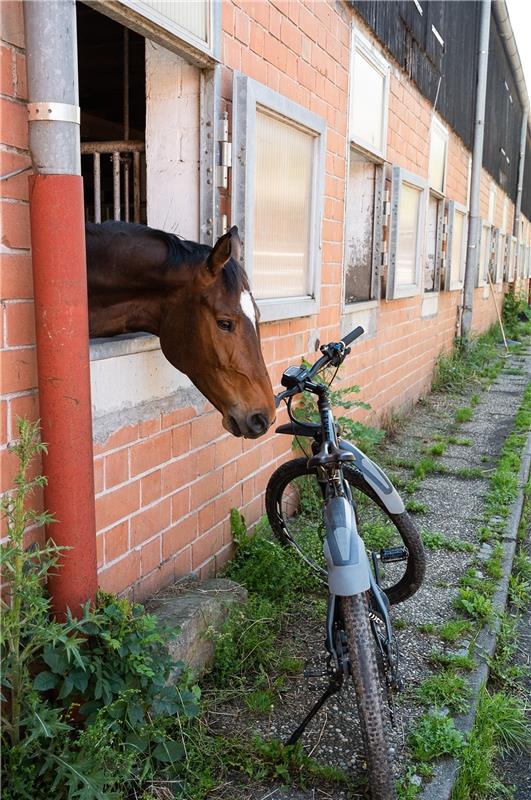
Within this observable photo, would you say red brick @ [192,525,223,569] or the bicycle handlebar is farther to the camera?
red brick @ [192,525,223,569]

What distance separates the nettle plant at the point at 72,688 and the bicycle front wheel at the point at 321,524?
107 cm

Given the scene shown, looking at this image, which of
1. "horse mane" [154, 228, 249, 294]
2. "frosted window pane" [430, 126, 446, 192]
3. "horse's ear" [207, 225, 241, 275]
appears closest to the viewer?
"horse's ear" [207, 225, 241, 275]

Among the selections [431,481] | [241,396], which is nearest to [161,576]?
[241,396]

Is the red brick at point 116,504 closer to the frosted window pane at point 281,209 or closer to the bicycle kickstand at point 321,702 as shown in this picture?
the bicycle kickstand at point 321,702

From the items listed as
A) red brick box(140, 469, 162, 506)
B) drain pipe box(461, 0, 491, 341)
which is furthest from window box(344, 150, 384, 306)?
drain pipe box(461, 0, 491, 341)

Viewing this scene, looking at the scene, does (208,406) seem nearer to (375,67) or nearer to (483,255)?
(375,67)

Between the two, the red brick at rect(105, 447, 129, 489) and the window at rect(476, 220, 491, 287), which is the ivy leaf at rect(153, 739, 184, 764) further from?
the window at rect(476, 220, 491, 287)

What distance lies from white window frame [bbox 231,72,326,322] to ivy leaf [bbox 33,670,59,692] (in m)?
2.33

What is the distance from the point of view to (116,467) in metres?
2.95

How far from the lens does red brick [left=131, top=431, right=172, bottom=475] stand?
10.2 ft

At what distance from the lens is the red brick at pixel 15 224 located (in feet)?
7.02

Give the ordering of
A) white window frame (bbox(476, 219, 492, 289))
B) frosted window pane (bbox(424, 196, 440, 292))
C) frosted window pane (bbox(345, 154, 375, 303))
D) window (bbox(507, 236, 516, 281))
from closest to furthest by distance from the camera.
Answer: frosted window pane (bbox(345, 154, 375, 303)) → frosted window pane (bbox(424, 196, 440, 292)) → white window frame (bbox(476, 219, 492, 289)) → window (bbox(507, 236, 516, 281))

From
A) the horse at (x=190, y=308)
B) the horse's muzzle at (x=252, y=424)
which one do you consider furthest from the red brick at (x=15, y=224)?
the horse's muzzle at (x=252, y=424)

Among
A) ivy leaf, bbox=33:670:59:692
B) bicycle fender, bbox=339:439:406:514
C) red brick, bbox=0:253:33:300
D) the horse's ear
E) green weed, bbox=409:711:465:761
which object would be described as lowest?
green weed, bbox=409:711:465:761
